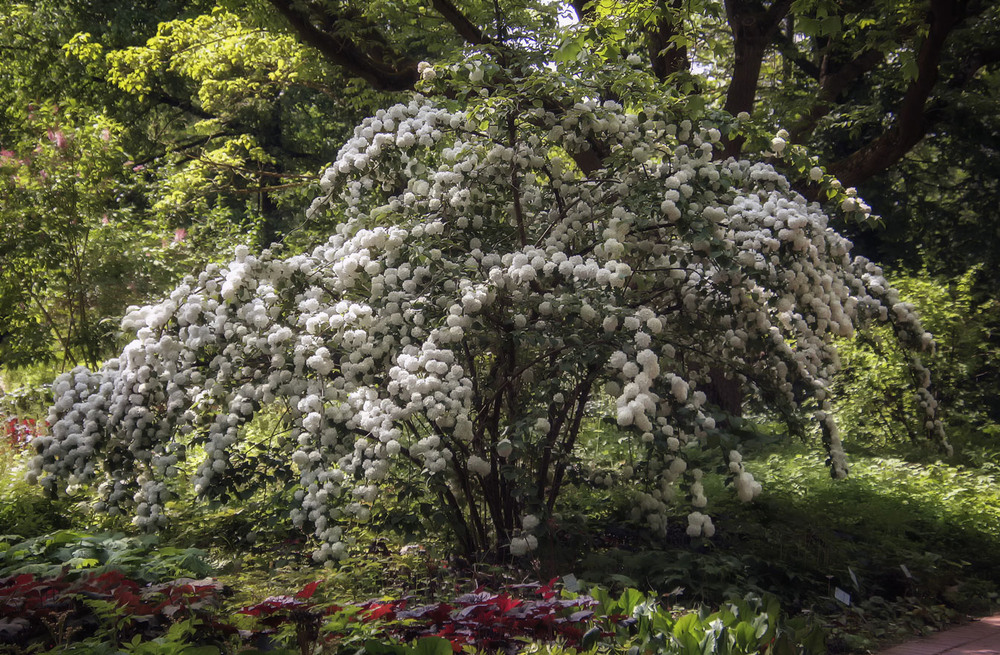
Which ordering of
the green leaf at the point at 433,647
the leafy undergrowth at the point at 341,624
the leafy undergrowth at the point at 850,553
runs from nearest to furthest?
1. the green leaf at the point at 433,647
2. the leafy undergrowth at the point at 341,624
3. the leafy undergrowth at the point at 850,553

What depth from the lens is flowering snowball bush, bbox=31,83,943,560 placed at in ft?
14.2

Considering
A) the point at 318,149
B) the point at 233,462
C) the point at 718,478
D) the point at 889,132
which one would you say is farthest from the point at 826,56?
the point at 318,149

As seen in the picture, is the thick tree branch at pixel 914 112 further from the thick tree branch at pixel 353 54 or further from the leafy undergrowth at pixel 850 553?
the thick tree branch at pixel 353 54

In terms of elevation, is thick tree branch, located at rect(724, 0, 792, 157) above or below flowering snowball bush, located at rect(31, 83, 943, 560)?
above

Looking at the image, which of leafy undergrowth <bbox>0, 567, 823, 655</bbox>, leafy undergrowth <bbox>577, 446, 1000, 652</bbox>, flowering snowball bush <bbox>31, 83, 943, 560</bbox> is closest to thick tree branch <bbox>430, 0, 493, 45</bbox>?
flowering snowball bush <bbox>31, 83, 943, 560</bbox>

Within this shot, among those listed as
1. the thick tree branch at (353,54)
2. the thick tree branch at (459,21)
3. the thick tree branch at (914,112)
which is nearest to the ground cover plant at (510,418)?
the thick tree branch at (914,112)

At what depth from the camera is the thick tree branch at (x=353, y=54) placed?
864 centimetres

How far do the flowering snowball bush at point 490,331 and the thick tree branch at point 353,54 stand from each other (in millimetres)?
3830

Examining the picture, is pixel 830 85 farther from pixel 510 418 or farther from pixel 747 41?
pixel 510 418

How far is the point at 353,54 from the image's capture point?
9.13 m

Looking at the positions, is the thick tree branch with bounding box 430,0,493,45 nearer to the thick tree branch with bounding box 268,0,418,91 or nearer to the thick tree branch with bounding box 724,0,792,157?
the thick tree branch with bounding box 268,0,418,91

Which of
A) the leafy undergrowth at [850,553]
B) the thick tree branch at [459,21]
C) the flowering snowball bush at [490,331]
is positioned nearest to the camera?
the flowering snowball bush at [490,331]

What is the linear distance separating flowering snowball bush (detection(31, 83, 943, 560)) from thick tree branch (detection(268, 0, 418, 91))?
12.6 ft

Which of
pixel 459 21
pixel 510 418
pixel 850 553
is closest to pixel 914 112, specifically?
pixel 459 21
